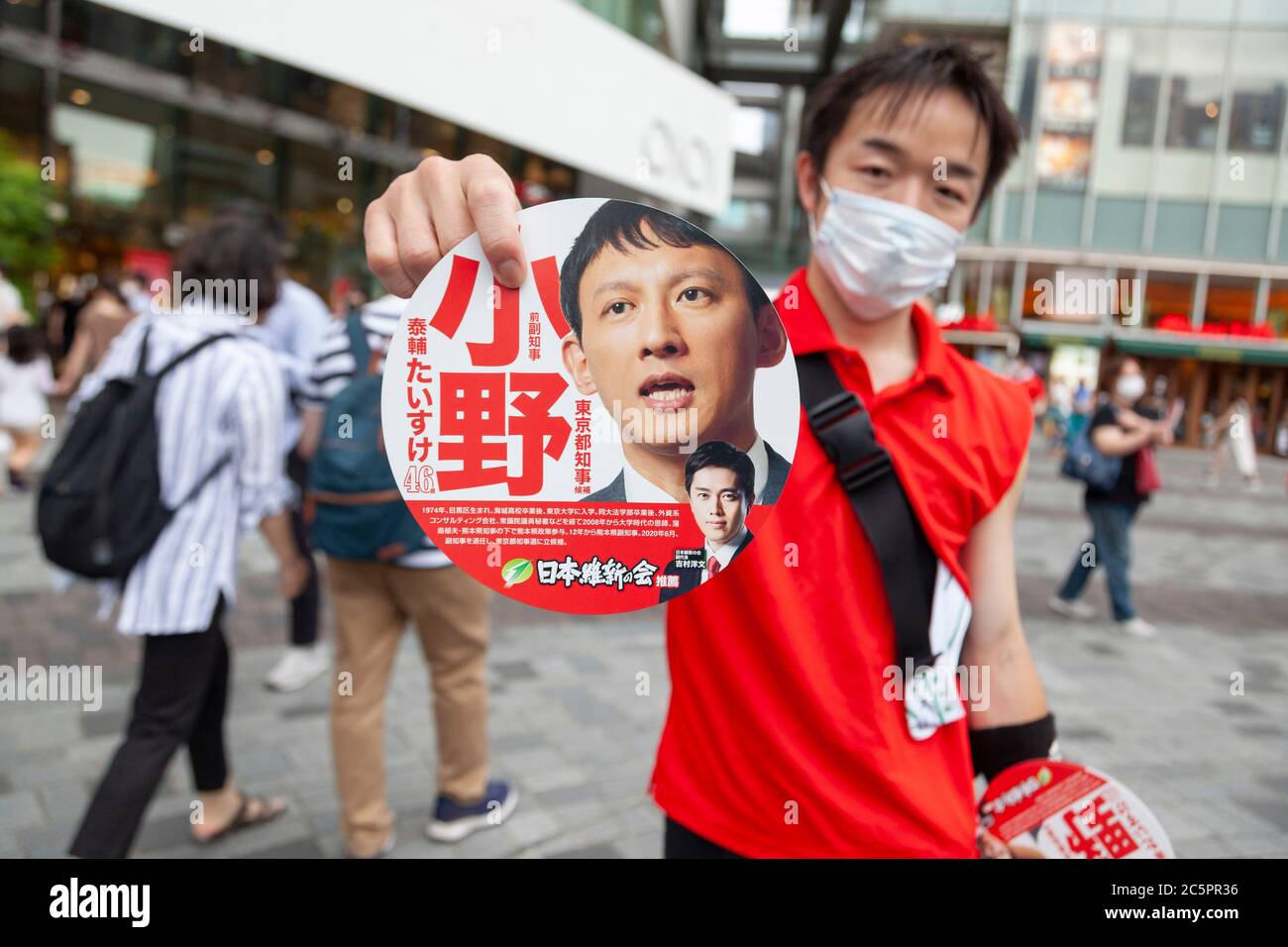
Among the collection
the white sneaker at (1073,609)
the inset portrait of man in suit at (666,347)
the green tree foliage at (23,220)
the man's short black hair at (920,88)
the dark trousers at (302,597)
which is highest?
the green tree foliage at (23,220)

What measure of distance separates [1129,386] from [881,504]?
5.78 m

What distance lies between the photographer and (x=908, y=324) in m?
1.43

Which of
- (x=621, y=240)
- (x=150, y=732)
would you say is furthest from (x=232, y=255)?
(x=621, y=240)

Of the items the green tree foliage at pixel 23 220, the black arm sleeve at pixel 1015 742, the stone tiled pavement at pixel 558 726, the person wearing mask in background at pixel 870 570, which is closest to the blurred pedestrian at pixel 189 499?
the stone tiled pavement at pixel 558 726

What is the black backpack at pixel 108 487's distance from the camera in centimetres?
245

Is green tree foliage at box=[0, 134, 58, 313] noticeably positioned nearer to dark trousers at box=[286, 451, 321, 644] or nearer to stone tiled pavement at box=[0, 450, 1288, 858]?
stone tiled pavement at box=[0, 450, 1288, 858]

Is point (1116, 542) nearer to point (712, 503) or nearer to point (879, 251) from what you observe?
point (879, 251)

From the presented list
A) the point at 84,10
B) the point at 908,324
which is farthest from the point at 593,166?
the point at 84,10

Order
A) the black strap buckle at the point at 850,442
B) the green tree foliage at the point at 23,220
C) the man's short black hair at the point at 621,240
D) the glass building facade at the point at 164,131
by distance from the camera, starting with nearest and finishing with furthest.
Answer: the man's short black hair at the point at 621,240 → the black strap buckle at the point at 850,442 → the green tree foliage at the point at 23,220 → the glass building facade at the point at 164,131

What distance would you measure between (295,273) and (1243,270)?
2559cm

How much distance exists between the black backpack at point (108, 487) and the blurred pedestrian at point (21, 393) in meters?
6.25

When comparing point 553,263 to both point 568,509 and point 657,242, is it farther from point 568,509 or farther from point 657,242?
point 568,509

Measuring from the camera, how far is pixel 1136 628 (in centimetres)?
627

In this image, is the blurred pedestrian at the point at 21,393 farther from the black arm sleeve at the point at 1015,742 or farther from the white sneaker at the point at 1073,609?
the white sneaker at the point at 1073,609
